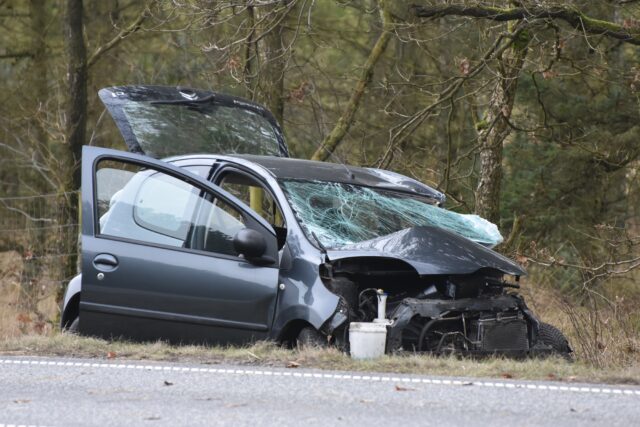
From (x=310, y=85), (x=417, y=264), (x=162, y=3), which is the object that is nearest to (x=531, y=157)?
(x=310, y=85)

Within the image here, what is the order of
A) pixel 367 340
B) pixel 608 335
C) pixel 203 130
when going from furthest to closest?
pixel 203 130 < pixel 608 335 < pixel 367 340

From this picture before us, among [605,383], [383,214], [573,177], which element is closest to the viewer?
[605,383]

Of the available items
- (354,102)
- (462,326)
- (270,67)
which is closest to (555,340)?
(462,326)

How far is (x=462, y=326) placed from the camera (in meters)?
8.43

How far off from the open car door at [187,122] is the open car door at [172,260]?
1.05 meters

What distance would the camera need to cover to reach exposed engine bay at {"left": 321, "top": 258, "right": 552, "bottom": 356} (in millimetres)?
8211

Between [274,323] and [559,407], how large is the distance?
277 centimetres

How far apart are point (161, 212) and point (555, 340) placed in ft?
10.8

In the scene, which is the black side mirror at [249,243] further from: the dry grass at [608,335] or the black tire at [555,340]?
the dry grass at [608,335]

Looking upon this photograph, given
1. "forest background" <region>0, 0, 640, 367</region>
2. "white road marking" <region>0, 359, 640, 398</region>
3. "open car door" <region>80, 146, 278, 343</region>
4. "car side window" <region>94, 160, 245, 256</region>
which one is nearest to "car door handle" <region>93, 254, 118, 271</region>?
"open car door" <region>80, 146, 278, 343</region>

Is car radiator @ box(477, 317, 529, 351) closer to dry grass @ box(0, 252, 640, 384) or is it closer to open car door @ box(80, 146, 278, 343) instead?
dry grass @ box(0, 252, 640, 384)

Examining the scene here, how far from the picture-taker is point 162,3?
14.4 meters

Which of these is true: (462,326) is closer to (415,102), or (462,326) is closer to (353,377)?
(353,377)

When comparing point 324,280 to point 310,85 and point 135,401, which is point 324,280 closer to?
point 135,401
